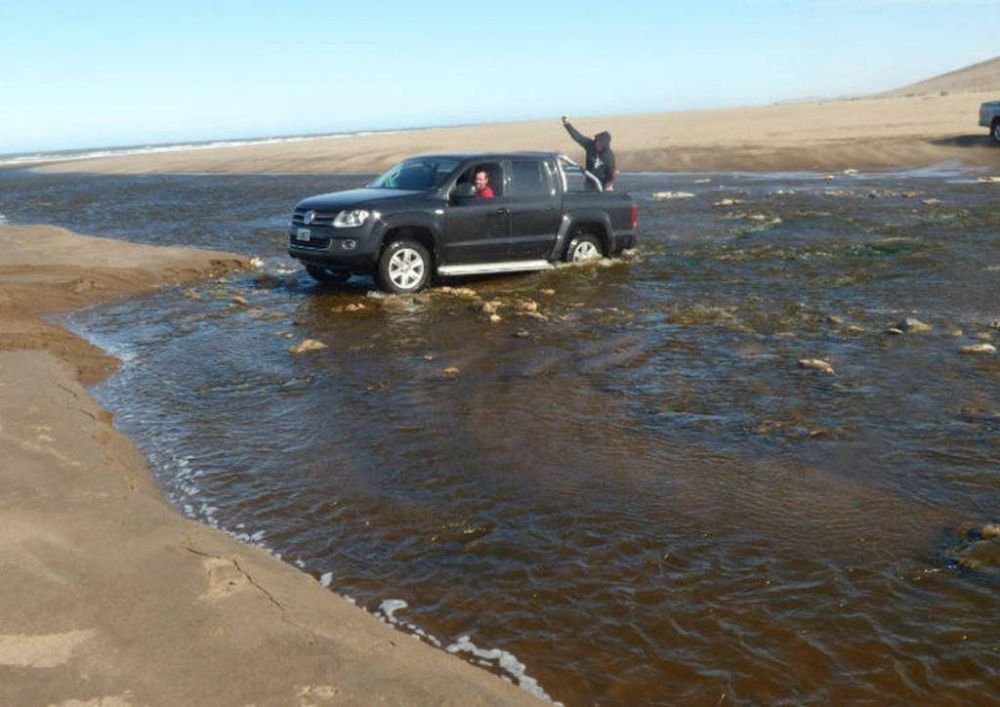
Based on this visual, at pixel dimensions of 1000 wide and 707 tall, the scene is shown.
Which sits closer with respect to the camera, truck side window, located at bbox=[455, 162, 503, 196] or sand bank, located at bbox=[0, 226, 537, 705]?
sand bank, located at bbox=[0, 226, 537, 705]

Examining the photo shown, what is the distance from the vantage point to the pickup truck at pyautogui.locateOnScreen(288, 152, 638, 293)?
37.1 feet

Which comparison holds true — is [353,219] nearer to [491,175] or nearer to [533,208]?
[491,175]

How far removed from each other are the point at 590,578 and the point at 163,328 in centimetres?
753

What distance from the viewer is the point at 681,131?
41.8 metres

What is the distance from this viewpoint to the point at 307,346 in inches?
351

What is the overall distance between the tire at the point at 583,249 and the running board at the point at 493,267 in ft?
1.42

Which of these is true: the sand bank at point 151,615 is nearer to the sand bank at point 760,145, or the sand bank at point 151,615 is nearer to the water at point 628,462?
the water at point 628,462

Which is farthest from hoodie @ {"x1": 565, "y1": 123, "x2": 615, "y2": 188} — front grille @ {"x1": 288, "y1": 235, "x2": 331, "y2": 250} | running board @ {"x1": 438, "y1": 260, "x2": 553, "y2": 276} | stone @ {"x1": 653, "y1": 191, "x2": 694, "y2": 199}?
front grille @ {"x1": 288, "y1": 235, "x2": 331, "y2": 250}

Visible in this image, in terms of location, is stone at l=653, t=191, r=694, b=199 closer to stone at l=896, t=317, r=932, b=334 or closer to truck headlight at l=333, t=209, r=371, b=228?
truck headlight at l=333, t=209, r=371, b=228

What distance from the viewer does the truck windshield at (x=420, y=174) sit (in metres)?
12.1

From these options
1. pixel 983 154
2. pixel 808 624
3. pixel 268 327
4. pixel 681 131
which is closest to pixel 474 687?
pixel 808 624

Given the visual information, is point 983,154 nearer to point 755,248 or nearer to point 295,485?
point 755,248

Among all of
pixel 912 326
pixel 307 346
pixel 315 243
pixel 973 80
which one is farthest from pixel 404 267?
pixel 973 80

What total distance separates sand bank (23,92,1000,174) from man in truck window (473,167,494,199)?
785 inches
